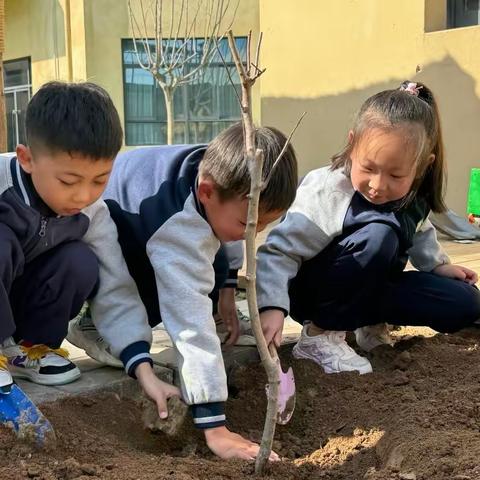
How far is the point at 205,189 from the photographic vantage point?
1.77 m

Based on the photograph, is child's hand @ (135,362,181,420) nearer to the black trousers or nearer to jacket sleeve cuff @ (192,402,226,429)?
jacket sleeve cuff @ (192,402,226,429)

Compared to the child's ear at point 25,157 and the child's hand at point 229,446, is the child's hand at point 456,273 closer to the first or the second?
the child's hand at point 229,446

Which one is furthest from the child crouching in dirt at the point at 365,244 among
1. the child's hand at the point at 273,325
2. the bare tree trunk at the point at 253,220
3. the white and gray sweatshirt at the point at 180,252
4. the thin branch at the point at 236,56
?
the thin branch at the point at 236,56

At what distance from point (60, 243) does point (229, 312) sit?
637mm

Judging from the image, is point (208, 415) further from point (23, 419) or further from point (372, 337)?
point (372, 337)

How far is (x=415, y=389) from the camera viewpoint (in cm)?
201

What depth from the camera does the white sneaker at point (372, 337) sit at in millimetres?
2447

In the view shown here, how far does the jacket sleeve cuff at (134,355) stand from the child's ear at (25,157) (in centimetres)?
49

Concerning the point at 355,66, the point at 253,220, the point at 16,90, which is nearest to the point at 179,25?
the point at 16,90

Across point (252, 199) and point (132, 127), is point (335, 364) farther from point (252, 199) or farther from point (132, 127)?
point (132, 127)

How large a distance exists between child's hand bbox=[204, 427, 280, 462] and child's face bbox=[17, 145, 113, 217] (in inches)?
23.4

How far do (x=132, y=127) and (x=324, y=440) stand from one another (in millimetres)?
10134

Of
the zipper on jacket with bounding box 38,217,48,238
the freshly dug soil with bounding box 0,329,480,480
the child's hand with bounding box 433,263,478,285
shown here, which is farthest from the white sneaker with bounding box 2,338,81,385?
the child's hand with bounding box 433,263,478,285

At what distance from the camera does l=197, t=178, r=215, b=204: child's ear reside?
1755 millimetres
